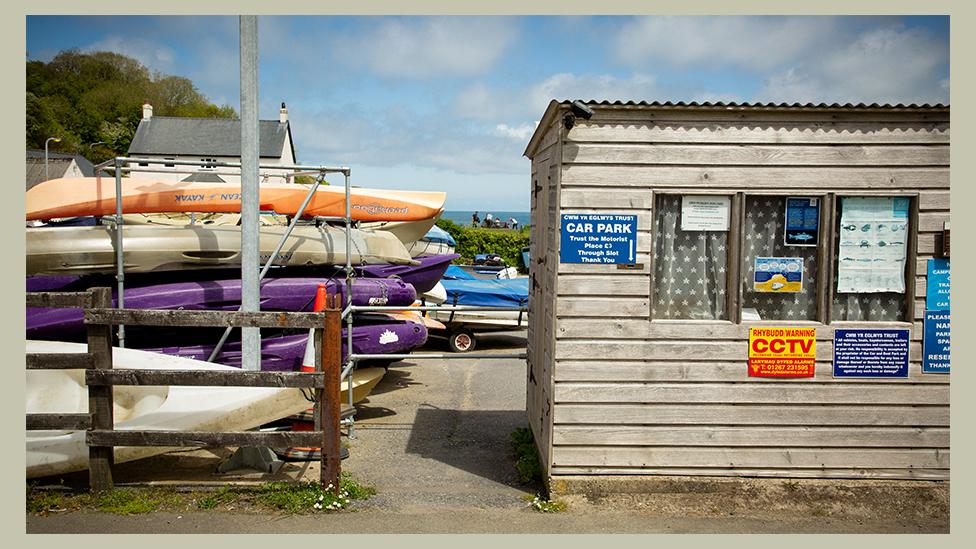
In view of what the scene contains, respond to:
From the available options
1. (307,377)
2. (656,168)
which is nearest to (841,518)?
(656,168)

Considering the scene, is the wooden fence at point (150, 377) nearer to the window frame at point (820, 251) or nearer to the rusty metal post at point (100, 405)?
the rusty metal post at point (100, 405)

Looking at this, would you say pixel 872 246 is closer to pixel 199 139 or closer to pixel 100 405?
pixel 100 405

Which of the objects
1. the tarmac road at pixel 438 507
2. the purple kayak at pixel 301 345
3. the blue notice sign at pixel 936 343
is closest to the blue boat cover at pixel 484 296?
the purple kayak at pixel 301 345

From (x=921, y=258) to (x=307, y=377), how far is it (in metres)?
4.91

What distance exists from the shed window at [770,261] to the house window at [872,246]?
8.4 inches

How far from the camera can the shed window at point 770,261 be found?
20.5 ft

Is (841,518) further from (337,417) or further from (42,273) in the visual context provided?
(42,273)

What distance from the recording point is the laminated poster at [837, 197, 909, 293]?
6.21 meters

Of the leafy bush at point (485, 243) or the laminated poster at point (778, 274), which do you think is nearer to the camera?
the laminated poster at point (778, 274)

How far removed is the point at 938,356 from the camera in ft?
20.5

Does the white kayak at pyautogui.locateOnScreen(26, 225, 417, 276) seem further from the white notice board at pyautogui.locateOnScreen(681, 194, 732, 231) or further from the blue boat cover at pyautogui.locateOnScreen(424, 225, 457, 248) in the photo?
the blue boat cover at pyautogui.locateOnScreen(424, 225, 457, 248)

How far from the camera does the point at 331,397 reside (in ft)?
20.4

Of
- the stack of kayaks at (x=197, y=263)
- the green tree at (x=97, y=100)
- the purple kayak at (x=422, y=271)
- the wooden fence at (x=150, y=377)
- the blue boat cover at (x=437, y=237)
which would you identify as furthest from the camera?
the green tree at (x=97, y=100)

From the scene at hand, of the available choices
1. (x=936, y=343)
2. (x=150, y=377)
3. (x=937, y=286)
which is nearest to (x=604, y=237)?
(x=937, y=286)
